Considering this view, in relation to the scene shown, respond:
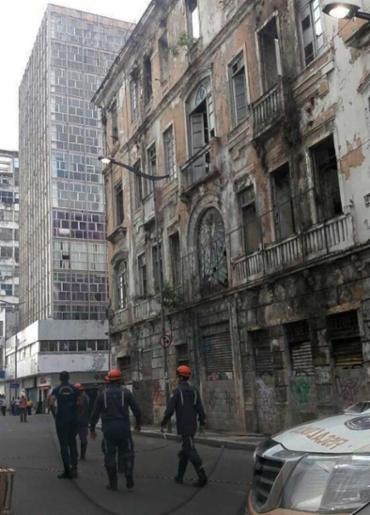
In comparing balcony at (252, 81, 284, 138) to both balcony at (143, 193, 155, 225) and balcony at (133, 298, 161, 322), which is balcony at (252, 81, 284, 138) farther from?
balcony at (133, 298, 161, 322)

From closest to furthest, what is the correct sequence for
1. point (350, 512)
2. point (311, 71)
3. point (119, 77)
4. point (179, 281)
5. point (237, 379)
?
point (350, 512)
point (311, 71)
point (237, 379)
point (179, 281)
point (119, 77)

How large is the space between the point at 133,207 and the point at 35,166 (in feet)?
151

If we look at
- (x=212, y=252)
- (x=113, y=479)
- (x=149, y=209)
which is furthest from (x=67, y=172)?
(x=113, y=479)

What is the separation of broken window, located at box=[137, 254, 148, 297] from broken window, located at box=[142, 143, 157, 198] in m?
2.64

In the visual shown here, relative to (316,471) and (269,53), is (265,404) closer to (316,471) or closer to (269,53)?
(269,53)

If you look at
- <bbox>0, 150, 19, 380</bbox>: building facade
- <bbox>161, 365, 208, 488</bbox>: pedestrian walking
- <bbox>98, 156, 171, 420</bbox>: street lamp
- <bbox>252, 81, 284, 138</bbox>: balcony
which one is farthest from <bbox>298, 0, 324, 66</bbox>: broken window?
<bbox>0, 150, 19, 380</bbox>: building facade

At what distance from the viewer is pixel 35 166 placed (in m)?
70.3

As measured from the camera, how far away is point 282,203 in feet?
56.2

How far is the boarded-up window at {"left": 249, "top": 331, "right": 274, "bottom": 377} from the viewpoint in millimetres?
17062

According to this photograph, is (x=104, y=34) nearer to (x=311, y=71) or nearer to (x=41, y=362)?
(x=41, y=362)

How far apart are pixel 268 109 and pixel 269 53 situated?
196 cm

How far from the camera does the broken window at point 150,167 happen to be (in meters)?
25.6

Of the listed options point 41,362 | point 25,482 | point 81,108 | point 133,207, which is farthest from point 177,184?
point 81,108

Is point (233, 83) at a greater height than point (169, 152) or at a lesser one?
greater
